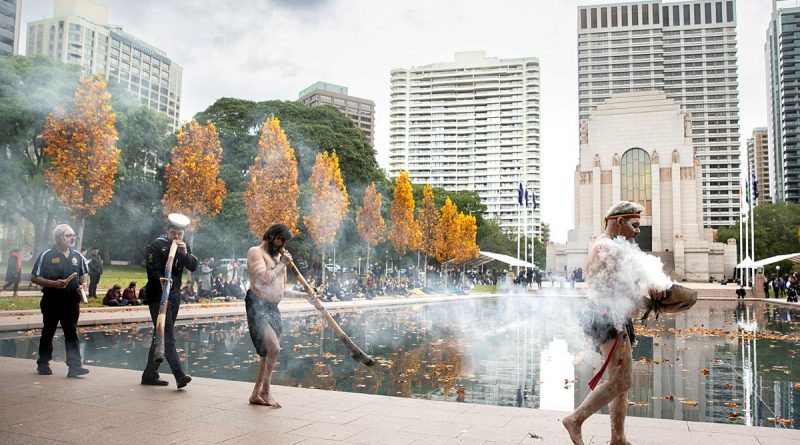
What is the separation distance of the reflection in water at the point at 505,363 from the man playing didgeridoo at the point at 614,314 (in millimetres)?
460

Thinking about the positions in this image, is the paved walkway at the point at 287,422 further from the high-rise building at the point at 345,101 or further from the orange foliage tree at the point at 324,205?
the high-rise building at the point at 345,101

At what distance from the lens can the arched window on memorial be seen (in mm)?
62938

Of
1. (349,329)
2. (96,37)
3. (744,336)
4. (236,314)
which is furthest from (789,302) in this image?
(96,37)

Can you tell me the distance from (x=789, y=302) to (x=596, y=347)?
3209cm

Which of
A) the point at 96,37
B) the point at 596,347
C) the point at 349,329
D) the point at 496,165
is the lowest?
the point at 349,329

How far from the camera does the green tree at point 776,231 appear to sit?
223 feet

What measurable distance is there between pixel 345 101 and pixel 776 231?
112976 mm

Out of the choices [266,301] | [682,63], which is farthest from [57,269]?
[682,63]

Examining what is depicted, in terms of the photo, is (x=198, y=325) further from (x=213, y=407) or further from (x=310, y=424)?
(x=310, y=424)

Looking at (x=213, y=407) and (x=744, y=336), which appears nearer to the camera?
(x=213, y=407)

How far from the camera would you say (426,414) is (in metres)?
5.14

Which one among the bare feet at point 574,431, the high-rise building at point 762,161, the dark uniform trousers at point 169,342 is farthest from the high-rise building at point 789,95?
the dark uniform trousers at point 169,342

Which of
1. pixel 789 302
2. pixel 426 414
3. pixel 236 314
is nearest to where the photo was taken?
pixel 426 414

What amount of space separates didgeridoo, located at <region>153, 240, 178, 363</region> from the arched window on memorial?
63337 millimetres
